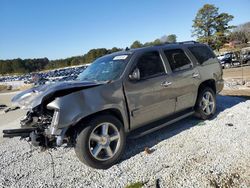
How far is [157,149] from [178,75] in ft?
5.27

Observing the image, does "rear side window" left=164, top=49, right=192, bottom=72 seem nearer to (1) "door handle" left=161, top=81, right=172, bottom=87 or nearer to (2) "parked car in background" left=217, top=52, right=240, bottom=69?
(1) "door handle" left=161, top=81, right=172, bottom=87

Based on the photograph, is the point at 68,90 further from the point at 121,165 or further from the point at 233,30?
the point at 233,30

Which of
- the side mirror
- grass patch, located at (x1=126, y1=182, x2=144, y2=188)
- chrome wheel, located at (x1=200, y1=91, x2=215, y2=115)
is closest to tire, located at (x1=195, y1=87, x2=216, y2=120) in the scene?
chrome wheel, located at (x1=200, y1=91, x2=215, y2=115)

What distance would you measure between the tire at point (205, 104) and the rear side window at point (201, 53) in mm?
688

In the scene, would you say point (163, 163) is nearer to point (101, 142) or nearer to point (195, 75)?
point (101, 142)

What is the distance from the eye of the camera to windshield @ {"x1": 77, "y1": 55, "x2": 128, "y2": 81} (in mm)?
4645

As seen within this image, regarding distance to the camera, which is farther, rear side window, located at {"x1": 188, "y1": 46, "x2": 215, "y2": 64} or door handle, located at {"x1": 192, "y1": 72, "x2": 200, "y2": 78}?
rear side window, located at {"x1": 188, "y1": 46, "x2": 215, "y2": 64}

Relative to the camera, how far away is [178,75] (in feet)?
17.6

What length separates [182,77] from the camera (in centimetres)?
545

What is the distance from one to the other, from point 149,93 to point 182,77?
108cm

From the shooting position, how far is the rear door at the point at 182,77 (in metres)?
5.33

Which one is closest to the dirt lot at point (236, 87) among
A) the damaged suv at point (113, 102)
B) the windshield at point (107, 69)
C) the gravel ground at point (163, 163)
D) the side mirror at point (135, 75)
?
the damaged suv at point (113, 102)

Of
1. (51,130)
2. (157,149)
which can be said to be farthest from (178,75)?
(51,130)

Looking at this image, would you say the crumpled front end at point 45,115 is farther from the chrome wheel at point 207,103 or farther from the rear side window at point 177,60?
the chrome wheel at point 207,103
